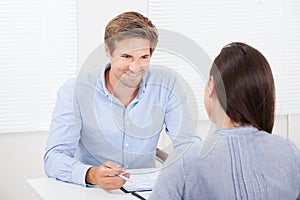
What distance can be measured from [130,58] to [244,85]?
93cm

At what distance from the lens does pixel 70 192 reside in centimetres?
226

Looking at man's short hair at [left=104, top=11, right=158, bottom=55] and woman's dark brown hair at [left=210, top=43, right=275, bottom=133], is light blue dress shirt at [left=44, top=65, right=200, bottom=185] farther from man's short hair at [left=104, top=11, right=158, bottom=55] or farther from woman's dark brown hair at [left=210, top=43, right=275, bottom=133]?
woman's dark brown hair at [left=210, top=43, right=275, bottom=133]

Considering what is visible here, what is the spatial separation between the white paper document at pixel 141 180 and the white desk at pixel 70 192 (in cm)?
5

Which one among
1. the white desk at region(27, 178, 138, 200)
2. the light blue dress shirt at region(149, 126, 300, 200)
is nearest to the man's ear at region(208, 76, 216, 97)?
the light blue dress shirt at region(149, 126, 300, 200)

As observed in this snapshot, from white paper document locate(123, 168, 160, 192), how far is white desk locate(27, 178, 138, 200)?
0.05 meters

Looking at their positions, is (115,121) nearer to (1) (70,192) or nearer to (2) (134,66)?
(2) (134,66)

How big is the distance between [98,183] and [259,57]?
2.84ft

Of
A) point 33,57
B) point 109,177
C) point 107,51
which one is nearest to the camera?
point 109,177

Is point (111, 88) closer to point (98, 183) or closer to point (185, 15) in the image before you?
point (98, 183)

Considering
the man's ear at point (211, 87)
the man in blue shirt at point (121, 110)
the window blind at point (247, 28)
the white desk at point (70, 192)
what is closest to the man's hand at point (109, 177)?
the white desk at point (70, 192)

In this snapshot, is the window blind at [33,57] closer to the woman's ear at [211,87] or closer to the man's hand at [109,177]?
the man's hand at [109,177]

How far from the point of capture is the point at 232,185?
1667 mm

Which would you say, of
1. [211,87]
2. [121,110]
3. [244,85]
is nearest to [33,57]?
[121,110]

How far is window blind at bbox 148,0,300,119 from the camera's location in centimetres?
400
